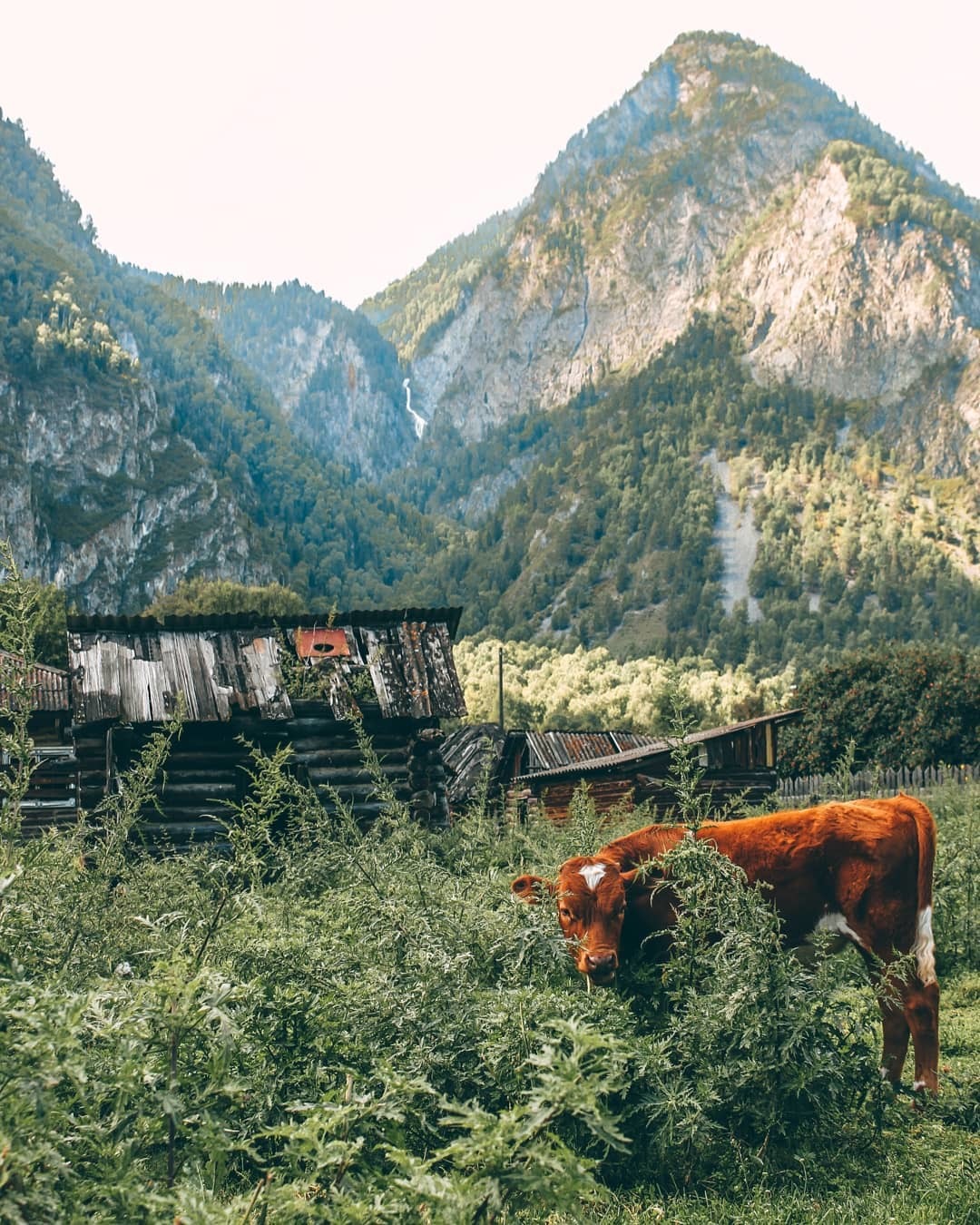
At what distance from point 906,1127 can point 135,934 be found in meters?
4.52

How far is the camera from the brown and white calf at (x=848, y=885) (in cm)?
654

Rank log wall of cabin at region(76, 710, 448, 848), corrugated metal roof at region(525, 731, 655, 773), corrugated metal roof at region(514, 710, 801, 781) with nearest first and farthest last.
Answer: log wall of cabin at region(76, 710, 448, 848)
corrugated metal roof at region(514, 710, 801, 781)
corrugated metal roof at region(525, 731, 655, 773)

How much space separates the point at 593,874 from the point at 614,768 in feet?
76.6

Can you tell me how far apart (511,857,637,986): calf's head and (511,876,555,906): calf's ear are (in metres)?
0.24

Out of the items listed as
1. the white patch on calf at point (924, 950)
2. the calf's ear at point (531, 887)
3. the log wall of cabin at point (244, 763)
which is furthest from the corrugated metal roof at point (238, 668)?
the white patch on calf at point (924, 950)

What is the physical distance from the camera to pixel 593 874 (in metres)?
6.33

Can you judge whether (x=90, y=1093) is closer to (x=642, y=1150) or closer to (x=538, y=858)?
(x=642, y=1150)

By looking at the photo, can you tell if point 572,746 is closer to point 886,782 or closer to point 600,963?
point 886,782

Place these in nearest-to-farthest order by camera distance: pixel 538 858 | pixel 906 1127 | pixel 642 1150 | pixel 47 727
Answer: pixel 642 1150
pixel 906 1127
pixel 538 858
pixel 47 727

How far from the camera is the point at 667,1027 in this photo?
5.58 meters

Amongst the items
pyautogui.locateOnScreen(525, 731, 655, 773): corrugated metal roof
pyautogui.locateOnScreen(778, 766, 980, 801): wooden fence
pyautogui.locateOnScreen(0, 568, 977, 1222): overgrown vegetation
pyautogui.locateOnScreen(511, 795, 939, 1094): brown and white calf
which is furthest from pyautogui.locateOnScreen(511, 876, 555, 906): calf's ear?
pyautogui.locateOnScreen(525, 731, 655, 773): corrugated metal roof

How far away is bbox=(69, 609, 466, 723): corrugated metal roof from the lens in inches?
678

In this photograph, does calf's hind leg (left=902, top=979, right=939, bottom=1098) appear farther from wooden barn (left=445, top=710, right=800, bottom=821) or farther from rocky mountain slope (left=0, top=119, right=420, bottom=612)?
rocky mountain slope (left=0, top=119, right=420, bottom=612)

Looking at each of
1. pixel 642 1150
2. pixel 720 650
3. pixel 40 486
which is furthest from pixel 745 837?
pixel 40 486
